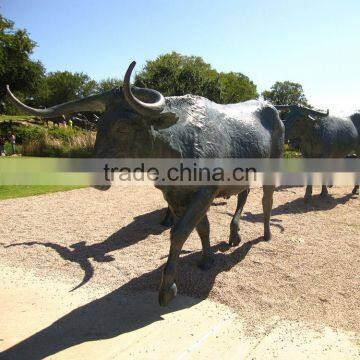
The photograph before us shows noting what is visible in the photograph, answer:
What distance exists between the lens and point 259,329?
3291mm

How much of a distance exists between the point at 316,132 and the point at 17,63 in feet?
106

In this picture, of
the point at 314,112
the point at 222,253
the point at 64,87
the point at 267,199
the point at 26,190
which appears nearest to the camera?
the point at 222,253

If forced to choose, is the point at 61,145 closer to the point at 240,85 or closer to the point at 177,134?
the point at 177,134

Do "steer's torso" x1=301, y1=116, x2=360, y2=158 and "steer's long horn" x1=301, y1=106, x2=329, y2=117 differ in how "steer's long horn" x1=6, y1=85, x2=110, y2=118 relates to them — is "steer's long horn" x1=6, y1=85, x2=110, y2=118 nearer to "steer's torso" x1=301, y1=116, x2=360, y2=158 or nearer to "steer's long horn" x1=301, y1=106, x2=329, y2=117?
"steer's long horn" x1=301, y1=106, x2=329, y2=117

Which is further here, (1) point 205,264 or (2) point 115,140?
(1) point 205,264

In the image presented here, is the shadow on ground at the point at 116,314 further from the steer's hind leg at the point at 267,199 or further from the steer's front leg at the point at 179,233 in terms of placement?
the steer's hind leg at the point at 267,199

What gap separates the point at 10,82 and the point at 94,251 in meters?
33.8

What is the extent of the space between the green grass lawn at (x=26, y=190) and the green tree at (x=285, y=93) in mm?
58453

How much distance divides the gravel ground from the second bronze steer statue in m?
0.63

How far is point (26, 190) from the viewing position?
10.2 m

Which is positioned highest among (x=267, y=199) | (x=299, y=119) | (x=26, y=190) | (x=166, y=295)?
(x=299, y=119)

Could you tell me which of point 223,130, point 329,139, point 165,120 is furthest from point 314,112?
point 165,120

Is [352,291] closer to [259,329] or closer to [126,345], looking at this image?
[259,329]

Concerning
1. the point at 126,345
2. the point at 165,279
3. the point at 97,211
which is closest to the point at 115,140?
the point at 165,279
